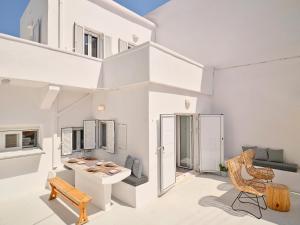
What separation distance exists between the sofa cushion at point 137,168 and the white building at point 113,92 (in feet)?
0.50

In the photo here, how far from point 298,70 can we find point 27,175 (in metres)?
10.00

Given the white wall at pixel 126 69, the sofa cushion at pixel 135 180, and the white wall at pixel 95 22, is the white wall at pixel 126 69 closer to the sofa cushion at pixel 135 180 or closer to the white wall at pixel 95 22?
the white wall at pixel 95 22

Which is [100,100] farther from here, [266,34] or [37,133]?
[266,34]

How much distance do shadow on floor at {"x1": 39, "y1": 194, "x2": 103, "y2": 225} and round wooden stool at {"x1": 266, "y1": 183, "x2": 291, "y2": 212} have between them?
462 centimetres

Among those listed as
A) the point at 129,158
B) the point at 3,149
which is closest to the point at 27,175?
the point at 3,149

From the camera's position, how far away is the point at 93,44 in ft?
27.2

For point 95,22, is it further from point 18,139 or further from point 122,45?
point 18,139

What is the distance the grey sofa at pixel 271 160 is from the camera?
6226mm

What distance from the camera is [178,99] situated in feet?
21.5

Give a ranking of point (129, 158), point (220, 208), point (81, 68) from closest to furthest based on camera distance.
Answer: point (220, 208) → point (129, 158) → point (81, 68)

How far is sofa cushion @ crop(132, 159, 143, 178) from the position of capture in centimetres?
531

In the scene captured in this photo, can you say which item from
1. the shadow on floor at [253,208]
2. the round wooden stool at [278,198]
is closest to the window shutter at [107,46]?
the shadow on floor at [253,208]

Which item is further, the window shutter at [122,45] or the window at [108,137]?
the window shutter at [122,45]

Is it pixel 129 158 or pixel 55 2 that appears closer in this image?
pixel 129 158
